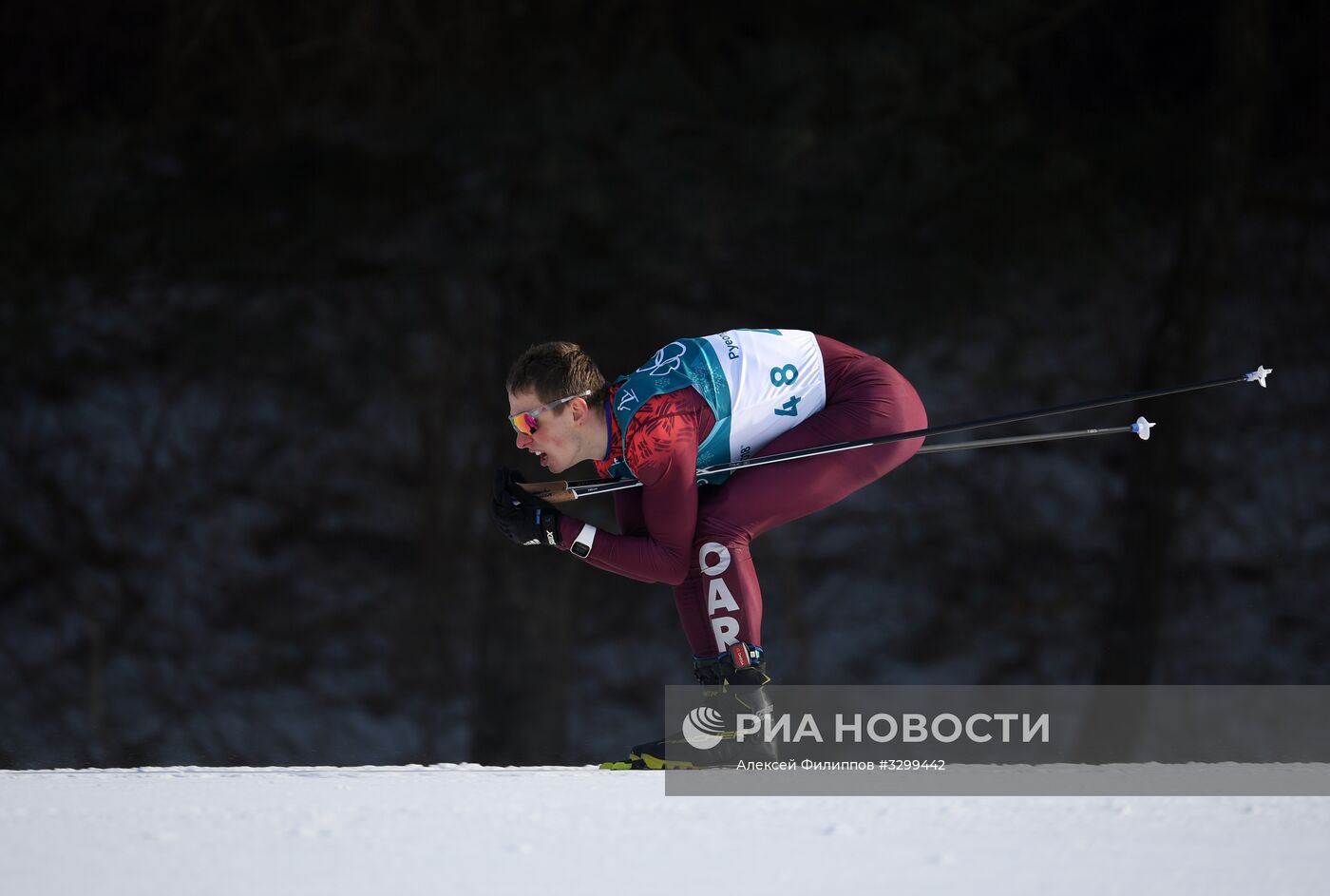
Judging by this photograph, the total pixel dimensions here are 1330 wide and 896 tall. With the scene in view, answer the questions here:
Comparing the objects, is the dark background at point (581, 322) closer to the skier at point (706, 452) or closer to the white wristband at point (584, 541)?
the skier at point (706, 452)

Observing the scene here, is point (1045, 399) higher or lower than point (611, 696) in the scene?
higher

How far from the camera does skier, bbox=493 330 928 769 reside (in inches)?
96.7

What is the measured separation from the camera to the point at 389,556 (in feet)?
21.0

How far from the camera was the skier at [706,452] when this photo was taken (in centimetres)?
246

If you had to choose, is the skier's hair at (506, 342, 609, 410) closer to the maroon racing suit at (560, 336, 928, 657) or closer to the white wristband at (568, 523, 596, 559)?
the maroon racing suit at (560, 336, 928, 657)

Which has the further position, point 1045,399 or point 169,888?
point 1045,399

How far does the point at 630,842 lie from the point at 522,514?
889mm

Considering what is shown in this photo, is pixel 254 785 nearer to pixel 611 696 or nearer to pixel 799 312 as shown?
pixel 799 312

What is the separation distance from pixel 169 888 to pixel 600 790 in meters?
0.74

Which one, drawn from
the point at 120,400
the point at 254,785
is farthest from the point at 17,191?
the point at 254,785

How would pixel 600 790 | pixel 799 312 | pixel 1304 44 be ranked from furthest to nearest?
1. pixel 1304 44
2. pixel 799 312
3. pixel 600 790

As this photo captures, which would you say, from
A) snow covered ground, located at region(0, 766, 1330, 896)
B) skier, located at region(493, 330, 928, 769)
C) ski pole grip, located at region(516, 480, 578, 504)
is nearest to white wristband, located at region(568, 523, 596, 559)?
skier, located at region(493, 330, 928, 769)

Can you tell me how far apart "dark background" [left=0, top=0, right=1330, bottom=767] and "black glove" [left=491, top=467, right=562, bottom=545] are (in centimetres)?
283

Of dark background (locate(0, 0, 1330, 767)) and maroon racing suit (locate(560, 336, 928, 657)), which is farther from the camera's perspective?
dark background (locate(0, 0, 1330, 767))
